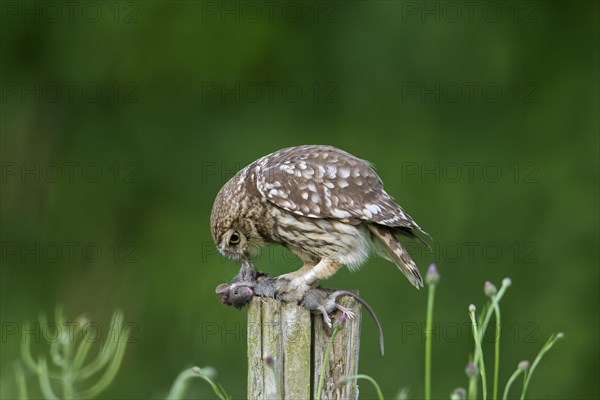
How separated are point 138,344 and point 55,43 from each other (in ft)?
8.36

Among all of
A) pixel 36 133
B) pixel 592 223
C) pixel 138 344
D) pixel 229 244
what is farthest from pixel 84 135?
pixel 229 244

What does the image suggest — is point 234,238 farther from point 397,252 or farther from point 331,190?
point 397,252

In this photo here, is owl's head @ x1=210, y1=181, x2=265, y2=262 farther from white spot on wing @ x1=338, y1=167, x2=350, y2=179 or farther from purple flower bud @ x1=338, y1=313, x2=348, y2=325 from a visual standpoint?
purple flower bud @ x1=338, y1=313, x2=348, y2=325

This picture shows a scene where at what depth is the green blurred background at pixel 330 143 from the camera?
25.2 feet

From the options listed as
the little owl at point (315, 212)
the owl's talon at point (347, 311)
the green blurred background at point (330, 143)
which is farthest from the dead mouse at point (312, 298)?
the green blurred background at point (330, 143)

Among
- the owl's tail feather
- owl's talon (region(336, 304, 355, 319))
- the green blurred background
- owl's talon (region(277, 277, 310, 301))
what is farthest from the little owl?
the green blurred background

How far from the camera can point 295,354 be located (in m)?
3.54

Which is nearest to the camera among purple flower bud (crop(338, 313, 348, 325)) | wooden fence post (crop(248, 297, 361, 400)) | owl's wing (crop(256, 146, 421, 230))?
purple flower bud (crop(338, 313, 348, 325))

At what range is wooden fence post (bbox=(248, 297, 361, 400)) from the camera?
3.53 m

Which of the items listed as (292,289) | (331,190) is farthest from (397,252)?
(292,289)

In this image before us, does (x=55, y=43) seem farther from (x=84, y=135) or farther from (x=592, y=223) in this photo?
(x=592, y=223)

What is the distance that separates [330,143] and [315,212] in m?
3.77

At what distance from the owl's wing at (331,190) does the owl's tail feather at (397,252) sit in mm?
117

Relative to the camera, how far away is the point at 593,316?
7.77 m
